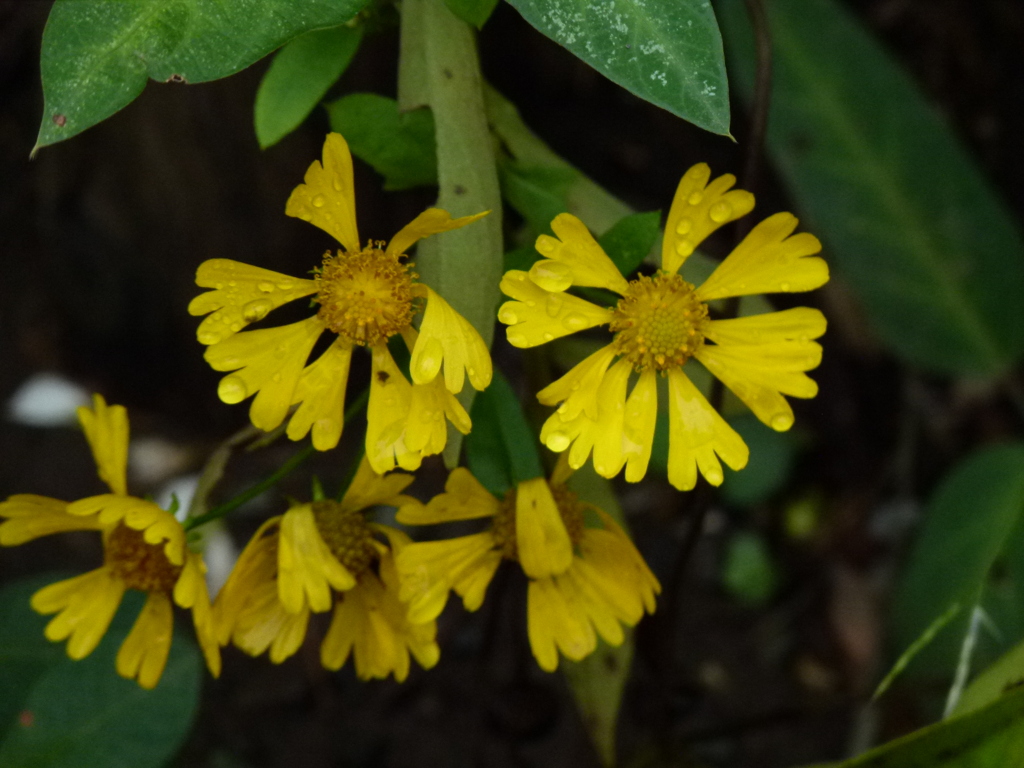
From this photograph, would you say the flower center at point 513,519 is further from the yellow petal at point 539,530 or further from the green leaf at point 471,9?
the green leaf at point 471,9

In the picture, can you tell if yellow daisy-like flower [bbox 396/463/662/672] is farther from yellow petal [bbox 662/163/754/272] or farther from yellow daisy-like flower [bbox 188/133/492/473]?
yellow petal [bbox 662/163/754/272]

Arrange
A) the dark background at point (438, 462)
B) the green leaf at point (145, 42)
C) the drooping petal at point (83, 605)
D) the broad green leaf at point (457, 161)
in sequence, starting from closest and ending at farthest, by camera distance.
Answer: the green leaf at point (145, 42) < the broad green leaf at point (457, 161) < the drooping petal at point (83, 605) < the dark background at point (438, 462)

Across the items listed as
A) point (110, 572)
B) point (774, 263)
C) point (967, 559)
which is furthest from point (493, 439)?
point (967, 559)

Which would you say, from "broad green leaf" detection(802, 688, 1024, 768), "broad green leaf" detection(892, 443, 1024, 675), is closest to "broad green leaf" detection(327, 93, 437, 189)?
"broad green leaf" detection(802, 688, 1024, 768)

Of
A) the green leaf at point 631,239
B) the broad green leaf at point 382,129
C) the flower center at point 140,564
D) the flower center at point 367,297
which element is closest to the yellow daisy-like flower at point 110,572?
the flower center at point 140,564

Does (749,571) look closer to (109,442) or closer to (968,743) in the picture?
(968,743)
